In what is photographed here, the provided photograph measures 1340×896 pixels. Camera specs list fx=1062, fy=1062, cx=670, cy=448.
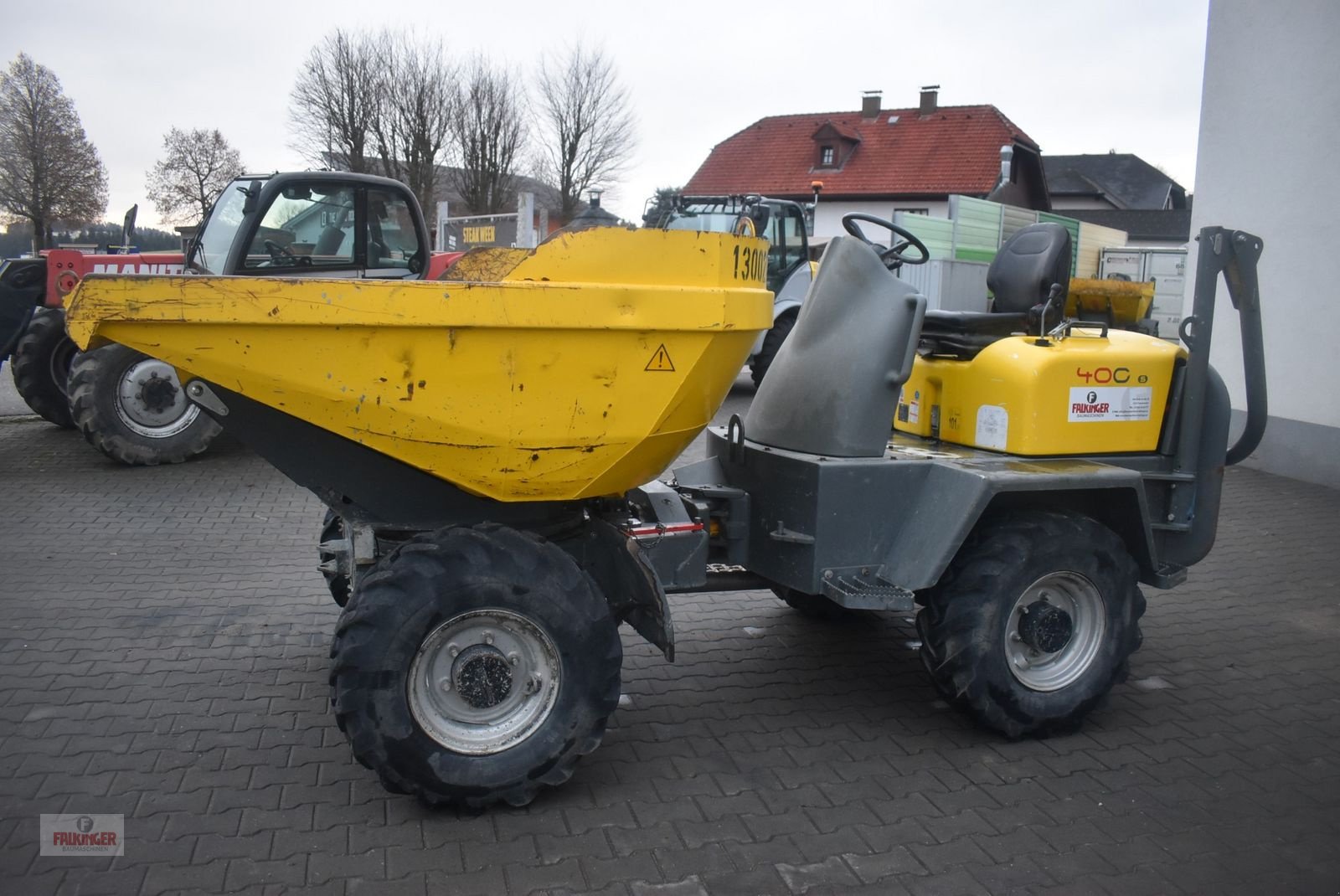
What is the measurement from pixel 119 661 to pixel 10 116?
20.8 m

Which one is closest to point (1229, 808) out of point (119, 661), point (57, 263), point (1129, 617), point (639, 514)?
point (1129, 617)

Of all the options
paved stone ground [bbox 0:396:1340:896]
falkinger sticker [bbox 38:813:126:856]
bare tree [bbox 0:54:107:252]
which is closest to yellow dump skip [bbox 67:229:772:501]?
paved stone ground [bbox 0:396:1340:896]

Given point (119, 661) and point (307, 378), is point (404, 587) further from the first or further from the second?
point (119, 661)

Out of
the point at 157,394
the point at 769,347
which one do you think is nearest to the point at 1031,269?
the point at 157,394

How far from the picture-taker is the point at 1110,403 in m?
4.20

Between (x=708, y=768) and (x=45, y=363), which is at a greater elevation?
(x=45, y=363)

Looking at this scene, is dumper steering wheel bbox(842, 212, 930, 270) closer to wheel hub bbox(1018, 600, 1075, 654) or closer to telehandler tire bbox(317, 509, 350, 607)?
wheel hub bbox(1018, 600, 1075, 654)

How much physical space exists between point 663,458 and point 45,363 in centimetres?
828

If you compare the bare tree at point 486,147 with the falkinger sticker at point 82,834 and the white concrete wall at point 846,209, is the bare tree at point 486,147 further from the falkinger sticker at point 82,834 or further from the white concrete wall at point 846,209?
the falkinger sticker at point 82,834

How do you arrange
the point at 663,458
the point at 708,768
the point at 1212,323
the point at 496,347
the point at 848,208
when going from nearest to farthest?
the point at 496,347, the point at 663,458, the point at 708,768, the point at 1212,323, the point at 848,208

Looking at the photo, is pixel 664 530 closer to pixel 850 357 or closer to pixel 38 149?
pixel 850 357

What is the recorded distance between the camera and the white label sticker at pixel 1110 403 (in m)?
4.13

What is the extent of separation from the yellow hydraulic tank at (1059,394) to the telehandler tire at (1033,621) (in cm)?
35

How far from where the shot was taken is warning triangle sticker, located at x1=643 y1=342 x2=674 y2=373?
10.7ft
